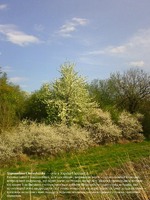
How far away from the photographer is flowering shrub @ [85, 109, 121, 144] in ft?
92.9

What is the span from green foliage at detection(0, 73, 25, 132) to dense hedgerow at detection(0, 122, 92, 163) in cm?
86

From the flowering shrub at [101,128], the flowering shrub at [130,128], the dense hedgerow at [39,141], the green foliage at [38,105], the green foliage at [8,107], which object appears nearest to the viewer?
the dense hedgerow at [39,141]

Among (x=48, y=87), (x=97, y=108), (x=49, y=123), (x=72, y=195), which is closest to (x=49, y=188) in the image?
(x=72, y=195)

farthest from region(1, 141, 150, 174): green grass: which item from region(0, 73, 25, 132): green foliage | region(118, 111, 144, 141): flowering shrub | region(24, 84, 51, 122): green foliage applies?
region(118, 111, 144, 141): flowering shrub

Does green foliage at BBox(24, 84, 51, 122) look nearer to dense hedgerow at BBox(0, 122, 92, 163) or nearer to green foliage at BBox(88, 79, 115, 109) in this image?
dense hedgerow at BBox(0, 122, 92, 163)

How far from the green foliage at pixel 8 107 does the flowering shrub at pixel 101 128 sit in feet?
19.7

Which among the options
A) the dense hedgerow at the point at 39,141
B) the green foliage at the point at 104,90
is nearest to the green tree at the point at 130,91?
the green foliage at the point at 104,90

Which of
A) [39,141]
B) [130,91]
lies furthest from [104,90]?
[39,141]

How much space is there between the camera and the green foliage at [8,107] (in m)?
23.3

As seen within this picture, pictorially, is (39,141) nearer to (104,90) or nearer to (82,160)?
(82,160)

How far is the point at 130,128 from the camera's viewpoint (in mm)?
32562

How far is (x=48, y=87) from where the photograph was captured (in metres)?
29.5

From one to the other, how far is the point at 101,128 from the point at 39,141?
8715mm

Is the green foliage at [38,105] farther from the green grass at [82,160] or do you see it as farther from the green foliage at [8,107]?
the green grass at [82,160]
